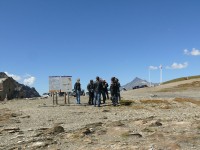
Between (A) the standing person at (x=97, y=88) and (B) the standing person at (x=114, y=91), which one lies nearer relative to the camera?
(B) the standing person at (x=114, y=91)

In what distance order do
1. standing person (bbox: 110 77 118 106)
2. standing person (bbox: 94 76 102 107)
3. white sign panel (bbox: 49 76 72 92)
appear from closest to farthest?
standing person (bbox: 110 77 118 106) → standing person (bbox: 94 76 102 107) → white sign panel (bbox: 49 76 72 92)

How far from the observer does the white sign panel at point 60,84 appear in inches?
1711

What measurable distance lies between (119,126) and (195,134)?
4.34 metres

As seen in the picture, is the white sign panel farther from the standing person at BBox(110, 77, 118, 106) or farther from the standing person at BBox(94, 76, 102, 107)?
the standing person at BBox(110, 77, 118, 106)

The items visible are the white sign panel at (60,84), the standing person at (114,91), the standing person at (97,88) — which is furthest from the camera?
the white sign panel at (60,84)

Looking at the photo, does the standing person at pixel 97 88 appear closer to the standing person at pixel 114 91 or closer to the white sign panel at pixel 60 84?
the standing person at pixel 114 91

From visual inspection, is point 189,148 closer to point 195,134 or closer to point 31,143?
point 195,134

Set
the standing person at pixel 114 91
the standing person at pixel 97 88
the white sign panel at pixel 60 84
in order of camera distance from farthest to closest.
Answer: the white sign panel at pixel 60 84, the standing person at pixel 97 88, the standing person at pixel 114 91

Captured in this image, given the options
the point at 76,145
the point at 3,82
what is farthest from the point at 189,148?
the point at 3,82

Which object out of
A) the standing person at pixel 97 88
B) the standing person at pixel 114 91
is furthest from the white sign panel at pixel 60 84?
the standing person at pixel 114 91

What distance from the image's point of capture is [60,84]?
143ft

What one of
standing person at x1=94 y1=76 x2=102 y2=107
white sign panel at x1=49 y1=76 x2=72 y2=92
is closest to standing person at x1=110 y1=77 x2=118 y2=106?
standing person at x1=94 y1=76 x2=102 y2=107

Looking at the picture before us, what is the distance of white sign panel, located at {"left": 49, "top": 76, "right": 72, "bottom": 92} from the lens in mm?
43469

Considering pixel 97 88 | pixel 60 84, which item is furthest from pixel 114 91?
pixel 60 84
